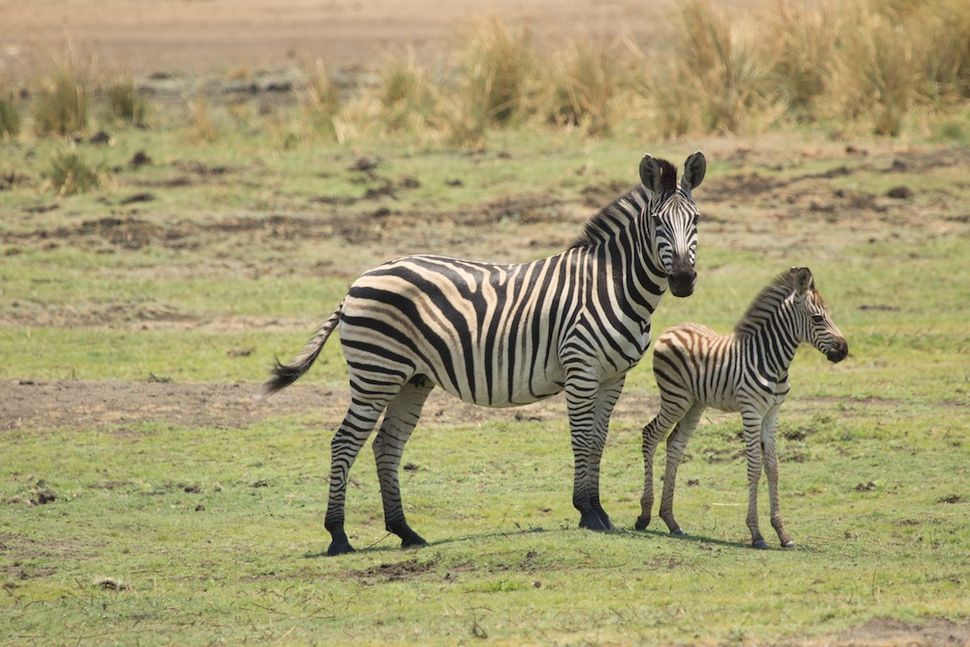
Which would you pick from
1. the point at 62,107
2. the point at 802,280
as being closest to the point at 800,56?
the point at 62,107

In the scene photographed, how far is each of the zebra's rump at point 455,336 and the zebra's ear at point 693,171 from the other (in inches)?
38.1

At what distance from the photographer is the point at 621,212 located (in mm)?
9867

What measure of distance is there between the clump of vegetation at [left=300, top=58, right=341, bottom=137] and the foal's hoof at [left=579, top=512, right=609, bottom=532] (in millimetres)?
13774

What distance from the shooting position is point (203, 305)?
16.0 m

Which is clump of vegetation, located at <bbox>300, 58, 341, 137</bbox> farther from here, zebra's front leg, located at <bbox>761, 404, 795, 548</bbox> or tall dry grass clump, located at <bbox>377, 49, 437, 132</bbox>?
zebra's front leg, located at <bbox>761, 404, 795, 548</bbox>

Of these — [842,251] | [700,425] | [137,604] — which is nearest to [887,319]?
[842,251]

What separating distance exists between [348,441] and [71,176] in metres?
10.7

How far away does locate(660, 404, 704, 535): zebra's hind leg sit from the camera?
9734mm

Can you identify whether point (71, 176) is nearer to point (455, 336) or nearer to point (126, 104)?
point (126, 104)

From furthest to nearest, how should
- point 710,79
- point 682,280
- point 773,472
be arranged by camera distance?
point 710,79, point 773,472, point 682,280

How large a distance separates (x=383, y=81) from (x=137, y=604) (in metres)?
15.9

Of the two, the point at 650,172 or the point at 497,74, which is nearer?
the point at 650,172

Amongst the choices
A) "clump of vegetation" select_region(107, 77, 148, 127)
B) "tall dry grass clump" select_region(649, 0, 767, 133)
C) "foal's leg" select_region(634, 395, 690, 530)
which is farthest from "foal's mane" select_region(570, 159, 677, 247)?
"clump of vegetation" select_region(107, 77, 148, 127)

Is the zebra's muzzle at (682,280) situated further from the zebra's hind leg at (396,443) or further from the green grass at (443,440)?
the zebra's hind leg at (396,443)
